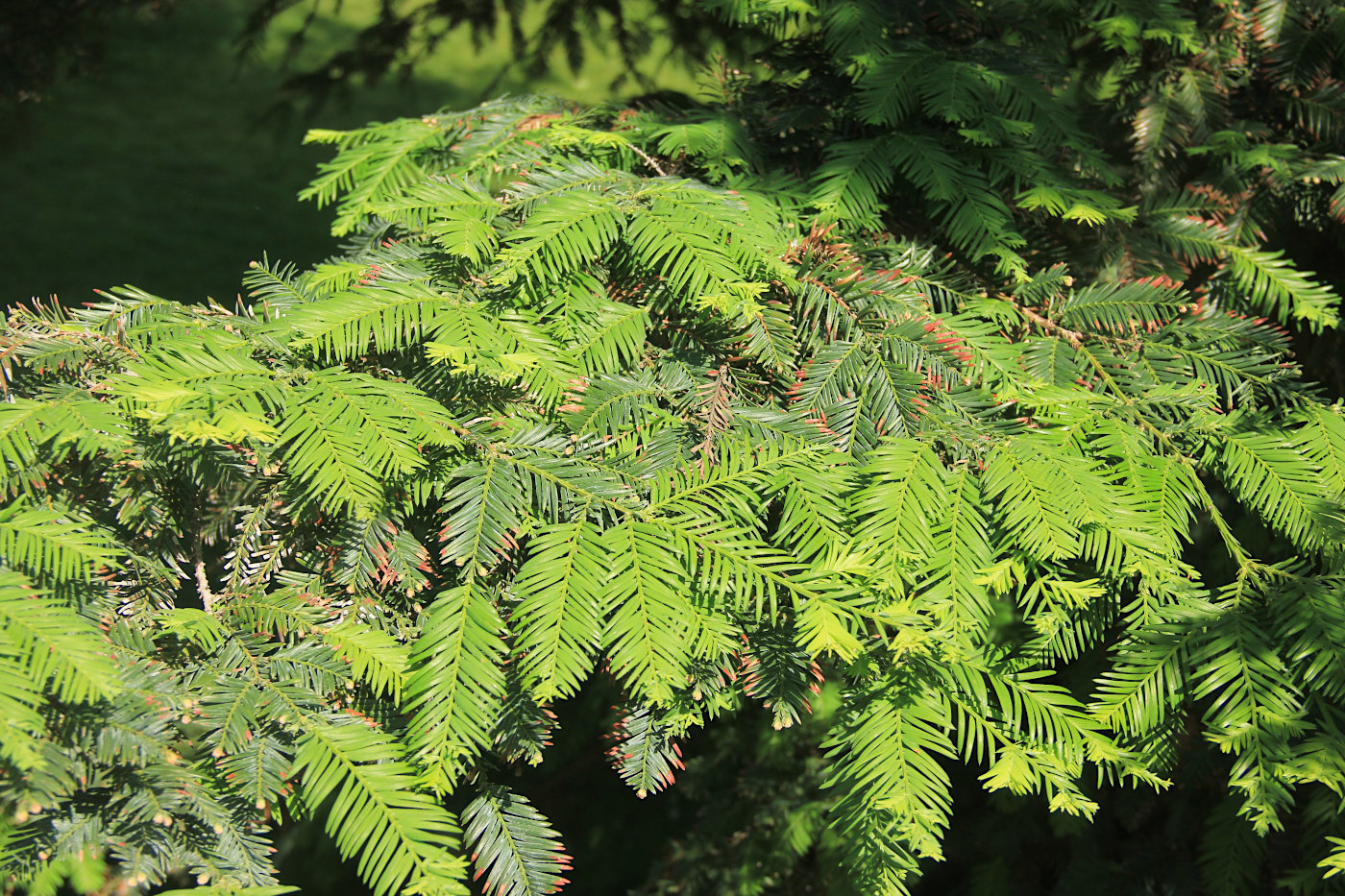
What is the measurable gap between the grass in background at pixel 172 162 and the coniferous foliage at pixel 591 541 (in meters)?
3.29

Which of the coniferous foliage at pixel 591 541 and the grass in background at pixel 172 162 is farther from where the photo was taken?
the grass in background at pixel 172 162

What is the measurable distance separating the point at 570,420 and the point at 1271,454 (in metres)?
1.05

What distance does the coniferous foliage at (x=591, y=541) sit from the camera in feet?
3.27

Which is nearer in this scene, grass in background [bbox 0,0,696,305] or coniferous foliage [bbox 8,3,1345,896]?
coniferous foliage [bbox 8,3,1345,896]

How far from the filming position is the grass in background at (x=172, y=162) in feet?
18.0

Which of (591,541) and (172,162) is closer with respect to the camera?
(591,541)

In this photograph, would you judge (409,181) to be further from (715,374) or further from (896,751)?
(896,751)

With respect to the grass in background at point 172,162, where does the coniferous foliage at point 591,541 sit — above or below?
above

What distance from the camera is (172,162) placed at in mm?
6625

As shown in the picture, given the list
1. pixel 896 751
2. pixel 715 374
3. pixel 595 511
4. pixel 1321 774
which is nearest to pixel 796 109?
pixel 715 374

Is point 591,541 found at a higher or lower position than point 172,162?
higher

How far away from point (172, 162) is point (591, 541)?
7.05 metres

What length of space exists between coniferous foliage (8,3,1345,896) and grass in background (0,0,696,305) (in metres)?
3.29

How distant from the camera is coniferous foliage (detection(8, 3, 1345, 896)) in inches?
39.2
